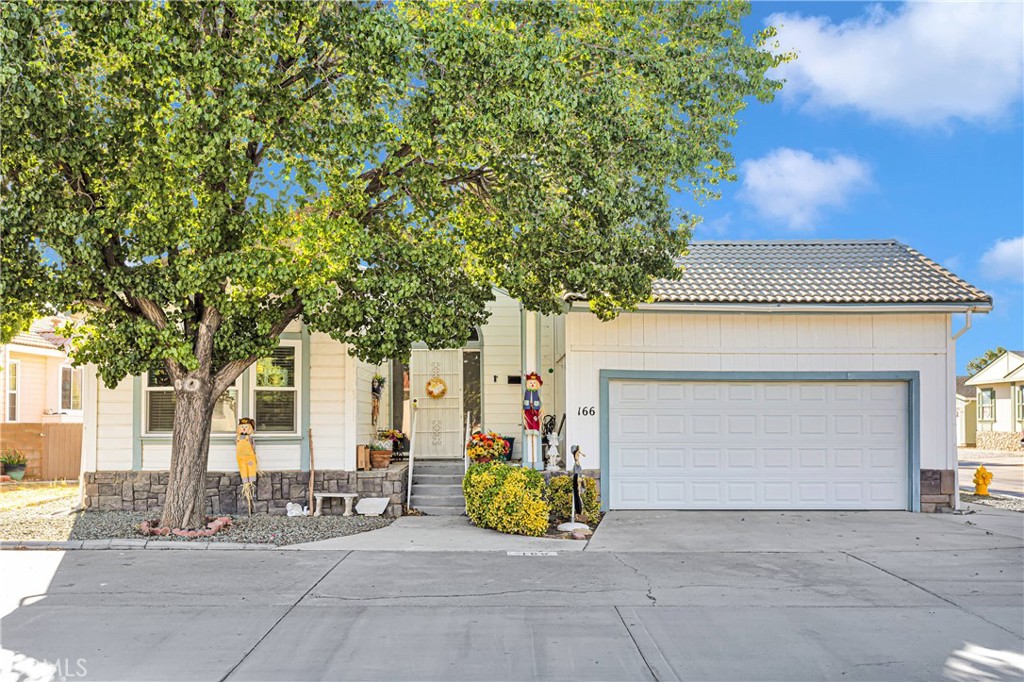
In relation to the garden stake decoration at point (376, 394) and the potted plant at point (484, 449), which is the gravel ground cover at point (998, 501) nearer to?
the potted plant at point (484, 449)

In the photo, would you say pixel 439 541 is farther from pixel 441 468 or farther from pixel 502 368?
pixel 502 368

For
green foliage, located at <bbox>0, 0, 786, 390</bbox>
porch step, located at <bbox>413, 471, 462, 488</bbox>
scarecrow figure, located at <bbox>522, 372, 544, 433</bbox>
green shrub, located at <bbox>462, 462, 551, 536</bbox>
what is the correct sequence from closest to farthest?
1. green foliage, located at <bbox>0, 0, 786, 390</bbox>
2. green shrub, located at <bbox>462, 462, 551, 536</bbox>
3. scarecrow figure, located at <bbox>522, 372, 544, 433</bbox>
4. porch step, located at <bbox>413, 471, 462, 488</bbox>

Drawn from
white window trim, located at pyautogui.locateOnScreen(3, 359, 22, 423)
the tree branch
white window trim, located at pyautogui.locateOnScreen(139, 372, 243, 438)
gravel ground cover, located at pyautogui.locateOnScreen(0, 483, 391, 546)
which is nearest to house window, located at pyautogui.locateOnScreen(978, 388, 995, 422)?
gravel ground cover, located at pyautogui.locateOnScreen(0, 483, 391, 546)

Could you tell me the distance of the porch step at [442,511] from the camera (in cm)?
1360

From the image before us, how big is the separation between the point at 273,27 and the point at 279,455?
21.4ft

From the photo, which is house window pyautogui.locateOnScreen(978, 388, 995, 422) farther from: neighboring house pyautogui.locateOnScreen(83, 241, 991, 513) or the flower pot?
the flower pot

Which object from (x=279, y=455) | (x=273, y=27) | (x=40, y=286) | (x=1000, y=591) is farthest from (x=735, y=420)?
(x=40, y=286)

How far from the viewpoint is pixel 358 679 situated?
557 cm

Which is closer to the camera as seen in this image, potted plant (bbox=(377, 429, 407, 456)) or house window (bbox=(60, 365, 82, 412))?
potted plant (bbox=(377, 429, 407, 456))

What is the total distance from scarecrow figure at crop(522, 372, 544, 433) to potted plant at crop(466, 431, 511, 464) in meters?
0.91

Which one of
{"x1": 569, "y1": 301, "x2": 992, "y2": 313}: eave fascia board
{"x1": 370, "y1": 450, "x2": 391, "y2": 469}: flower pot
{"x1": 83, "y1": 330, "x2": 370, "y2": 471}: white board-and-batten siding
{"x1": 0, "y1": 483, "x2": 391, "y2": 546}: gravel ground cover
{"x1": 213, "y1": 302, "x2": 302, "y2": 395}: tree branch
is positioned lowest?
{"x1": 0, "y1": 483, "x2": 391, "y2": 546}: gravel ground cover

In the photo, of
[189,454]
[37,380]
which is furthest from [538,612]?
[37,380]

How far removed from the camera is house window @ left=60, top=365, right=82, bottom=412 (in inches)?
918

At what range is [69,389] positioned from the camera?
23922 millimetres
